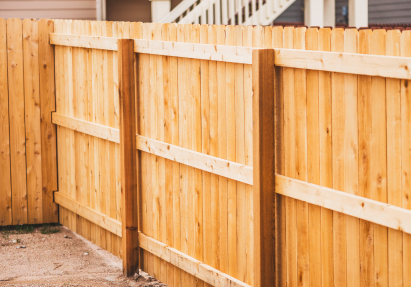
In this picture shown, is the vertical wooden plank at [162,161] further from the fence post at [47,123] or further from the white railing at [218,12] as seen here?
the white railing at [218,12]

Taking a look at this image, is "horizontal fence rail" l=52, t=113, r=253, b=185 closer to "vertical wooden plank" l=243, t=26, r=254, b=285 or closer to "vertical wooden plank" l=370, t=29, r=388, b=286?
"vertical wooden plank" l=243, t=26, r=254, b=285

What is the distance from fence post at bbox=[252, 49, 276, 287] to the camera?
3568 mm

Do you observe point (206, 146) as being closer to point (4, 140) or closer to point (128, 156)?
point (128, 156)

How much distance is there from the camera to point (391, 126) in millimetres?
2871

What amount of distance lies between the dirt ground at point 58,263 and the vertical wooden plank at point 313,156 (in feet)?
6.26

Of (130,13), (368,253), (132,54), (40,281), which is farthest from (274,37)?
(130,13)

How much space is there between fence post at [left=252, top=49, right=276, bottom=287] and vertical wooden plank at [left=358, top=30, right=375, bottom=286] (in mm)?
682

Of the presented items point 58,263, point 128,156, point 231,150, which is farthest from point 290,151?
point 58,263

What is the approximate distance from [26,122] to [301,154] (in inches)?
170

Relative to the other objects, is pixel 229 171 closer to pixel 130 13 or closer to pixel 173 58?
pixel 173 58

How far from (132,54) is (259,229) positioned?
217 centimetres

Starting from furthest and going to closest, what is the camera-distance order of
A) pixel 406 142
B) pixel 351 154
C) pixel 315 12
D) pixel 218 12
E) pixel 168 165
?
A: 1. pixel 315 12
2. pixel 218 12
3. pixel 168 165
4. pixel 351 154
5. pixel 406 142

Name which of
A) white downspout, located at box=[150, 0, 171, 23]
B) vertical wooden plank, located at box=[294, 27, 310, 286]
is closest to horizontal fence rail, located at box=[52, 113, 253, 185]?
vertical wooden plank, located at box=[294, 27, 310, 286]

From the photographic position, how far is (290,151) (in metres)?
3.56
